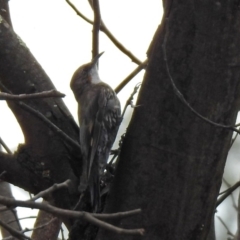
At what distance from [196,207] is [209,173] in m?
0.16

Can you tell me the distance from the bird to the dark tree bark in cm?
47

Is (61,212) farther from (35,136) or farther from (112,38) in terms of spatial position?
(112,38)

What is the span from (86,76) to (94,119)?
86 centimetres

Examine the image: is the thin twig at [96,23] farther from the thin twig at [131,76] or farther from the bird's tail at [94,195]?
the bird's tail at [94,195]

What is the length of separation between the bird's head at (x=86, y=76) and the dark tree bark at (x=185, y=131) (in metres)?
2.16

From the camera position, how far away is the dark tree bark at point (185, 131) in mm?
2760

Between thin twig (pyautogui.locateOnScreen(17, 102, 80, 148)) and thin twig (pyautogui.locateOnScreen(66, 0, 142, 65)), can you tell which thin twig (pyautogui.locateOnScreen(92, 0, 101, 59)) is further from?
thin twig (pyautogui.locateOnScreen(17, 102, 80, 148))

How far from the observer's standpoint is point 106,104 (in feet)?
14.4

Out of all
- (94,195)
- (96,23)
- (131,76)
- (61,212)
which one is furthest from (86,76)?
(61,212)

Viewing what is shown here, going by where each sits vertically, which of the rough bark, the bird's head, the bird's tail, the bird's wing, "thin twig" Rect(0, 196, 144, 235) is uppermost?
the bird's head

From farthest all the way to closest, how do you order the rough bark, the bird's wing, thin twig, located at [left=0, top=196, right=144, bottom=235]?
the bird's wing → the rough bark → thin twig, located at [left=0, top=196, right=144, bottom=235]

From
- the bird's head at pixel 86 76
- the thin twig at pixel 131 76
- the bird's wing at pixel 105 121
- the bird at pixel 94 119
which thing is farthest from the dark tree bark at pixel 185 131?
the bird's head at pixel 86 76

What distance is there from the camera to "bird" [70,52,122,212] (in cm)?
356

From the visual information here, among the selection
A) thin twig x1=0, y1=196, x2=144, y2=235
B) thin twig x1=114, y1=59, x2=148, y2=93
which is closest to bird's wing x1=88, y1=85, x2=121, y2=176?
thin twig x1=114, y1=59, x2=148, y2=93
